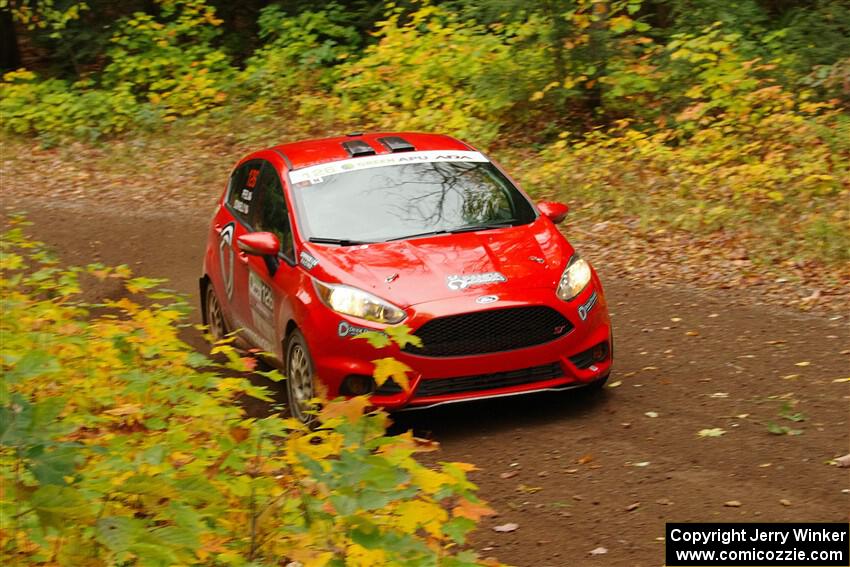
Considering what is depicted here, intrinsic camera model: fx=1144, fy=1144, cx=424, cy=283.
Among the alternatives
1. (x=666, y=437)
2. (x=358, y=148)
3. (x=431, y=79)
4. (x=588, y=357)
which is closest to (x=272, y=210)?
(x=358, y=148)

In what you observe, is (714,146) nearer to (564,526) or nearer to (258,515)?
(564,526)

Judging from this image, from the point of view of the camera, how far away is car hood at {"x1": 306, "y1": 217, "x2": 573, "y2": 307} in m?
6.97

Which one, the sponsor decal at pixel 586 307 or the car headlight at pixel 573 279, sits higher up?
the car headlight at pixel 573 279

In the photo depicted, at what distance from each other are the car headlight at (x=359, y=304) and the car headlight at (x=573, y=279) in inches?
41.7

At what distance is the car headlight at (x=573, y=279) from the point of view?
23.5ft

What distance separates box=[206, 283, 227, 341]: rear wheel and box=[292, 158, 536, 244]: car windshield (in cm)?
175

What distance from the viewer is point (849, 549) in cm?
497

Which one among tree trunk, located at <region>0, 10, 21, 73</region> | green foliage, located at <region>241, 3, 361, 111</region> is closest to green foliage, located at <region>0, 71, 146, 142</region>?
tree trunk, located at <region>0, 10, 21, 73</region>

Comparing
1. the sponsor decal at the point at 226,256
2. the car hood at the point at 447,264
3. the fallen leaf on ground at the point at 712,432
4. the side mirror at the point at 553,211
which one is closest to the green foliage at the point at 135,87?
the sponsor decal at the point at 226,256

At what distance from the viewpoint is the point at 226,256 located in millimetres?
9023

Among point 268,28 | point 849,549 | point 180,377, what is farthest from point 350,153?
point 268,28

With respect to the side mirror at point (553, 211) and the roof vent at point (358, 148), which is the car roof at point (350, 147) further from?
the side mirror at point (553, 211)

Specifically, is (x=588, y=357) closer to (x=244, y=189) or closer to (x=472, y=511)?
(x=244, y=189)

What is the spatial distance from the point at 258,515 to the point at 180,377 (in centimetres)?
164
